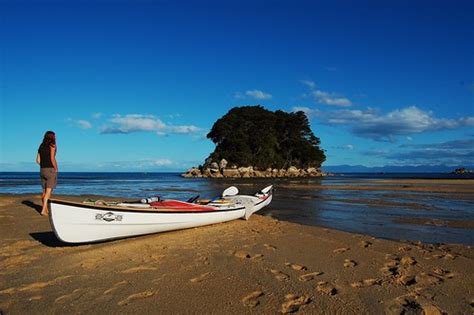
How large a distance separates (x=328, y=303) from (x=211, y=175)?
6882 cm

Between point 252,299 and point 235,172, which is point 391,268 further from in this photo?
point 235,172

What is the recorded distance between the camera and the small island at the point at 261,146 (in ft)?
243

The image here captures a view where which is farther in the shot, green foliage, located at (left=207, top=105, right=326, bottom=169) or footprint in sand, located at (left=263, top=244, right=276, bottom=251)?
green foliage, located at (left=207, top=105, right=326, bottom=169)

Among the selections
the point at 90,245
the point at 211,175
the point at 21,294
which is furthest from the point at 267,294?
the point at 211,175

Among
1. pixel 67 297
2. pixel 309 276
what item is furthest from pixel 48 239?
pixel 309 276

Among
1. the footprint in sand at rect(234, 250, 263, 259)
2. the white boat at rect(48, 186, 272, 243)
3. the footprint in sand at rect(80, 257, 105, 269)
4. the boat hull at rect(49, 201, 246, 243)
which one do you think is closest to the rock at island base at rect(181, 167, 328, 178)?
the white boat at rect(48, 186, 272, 243)

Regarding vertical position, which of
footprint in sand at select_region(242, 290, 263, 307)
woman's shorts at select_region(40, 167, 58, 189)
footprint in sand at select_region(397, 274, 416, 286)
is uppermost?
woman's shorts at select_region(40, 167, 58, 189)

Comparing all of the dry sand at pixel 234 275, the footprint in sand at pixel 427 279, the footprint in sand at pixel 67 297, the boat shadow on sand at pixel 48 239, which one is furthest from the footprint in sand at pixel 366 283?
the boat shadow on sand at pixel 48 239

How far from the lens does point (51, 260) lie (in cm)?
629

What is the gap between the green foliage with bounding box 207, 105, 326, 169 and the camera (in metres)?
76.0

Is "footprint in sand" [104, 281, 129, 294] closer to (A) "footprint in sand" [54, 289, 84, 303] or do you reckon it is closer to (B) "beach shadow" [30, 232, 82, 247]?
(A) "footprint in sand" [54, 289, 84, 303]

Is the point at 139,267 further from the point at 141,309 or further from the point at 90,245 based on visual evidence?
the point at 90,245

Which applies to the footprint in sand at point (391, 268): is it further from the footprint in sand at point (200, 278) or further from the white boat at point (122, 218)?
the white boat at point (122, 218)

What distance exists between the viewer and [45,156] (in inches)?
378
